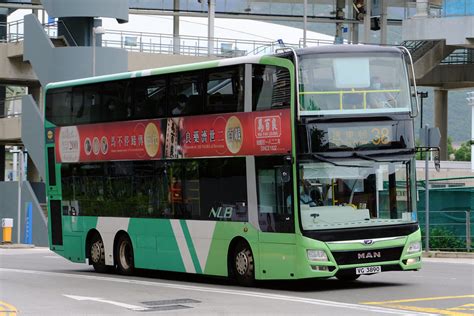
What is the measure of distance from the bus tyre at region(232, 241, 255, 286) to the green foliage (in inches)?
502

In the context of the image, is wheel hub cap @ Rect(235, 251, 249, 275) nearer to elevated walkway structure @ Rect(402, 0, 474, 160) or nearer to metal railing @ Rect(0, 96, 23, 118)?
elevated walkway structure @ Rect(402, 0, 474, 160)

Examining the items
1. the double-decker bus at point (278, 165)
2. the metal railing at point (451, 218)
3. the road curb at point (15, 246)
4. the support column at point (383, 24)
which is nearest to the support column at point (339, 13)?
the support column at point (383, 24)

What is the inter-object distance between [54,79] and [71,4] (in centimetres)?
334

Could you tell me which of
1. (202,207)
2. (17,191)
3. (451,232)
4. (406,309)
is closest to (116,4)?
(17,191)

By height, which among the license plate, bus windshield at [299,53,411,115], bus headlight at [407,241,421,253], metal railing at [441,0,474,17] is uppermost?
metal railing at [441,0,474,17]

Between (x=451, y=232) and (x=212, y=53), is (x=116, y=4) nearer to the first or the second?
(x=212, y=53)

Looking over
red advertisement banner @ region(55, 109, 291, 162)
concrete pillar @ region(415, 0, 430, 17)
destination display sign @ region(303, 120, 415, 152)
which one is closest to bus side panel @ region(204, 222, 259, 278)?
red advertisement banner @ region(55, 109, 291, 162)

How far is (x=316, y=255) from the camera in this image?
19656 millimetres

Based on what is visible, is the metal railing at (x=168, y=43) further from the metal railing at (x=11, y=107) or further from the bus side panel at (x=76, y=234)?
the bus side panel at (x=76, y=234)

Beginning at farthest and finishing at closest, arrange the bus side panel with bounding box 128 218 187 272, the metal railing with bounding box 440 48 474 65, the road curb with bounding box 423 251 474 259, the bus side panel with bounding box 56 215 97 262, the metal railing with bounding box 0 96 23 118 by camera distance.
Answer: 1. the metal railing with bounding box 440 48 474 65
2. the metal railing with bounding box 0 96 23 118
3. the road curb with bounding box 423 251 474 259
4. the bus side panel with bounding box 56 215 97 262
5. the bus side panel with bounding box 128 218 187 272

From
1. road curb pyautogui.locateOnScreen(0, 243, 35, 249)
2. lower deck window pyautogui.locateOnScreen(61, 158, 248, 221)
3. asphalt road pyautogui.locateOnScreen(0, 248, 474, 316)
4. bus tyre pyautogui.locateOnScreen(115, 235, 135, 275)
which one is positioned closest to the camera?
asphalt road pyautogui.locateOnScreen(0, 248, 474, 316)

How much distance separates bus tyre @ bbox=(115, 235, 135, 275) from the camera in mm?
25438

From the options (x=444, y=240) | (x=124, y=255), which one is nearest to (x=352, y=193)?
(x=124, y=255)

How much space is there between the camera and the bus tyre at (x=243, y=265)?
2102 cm
